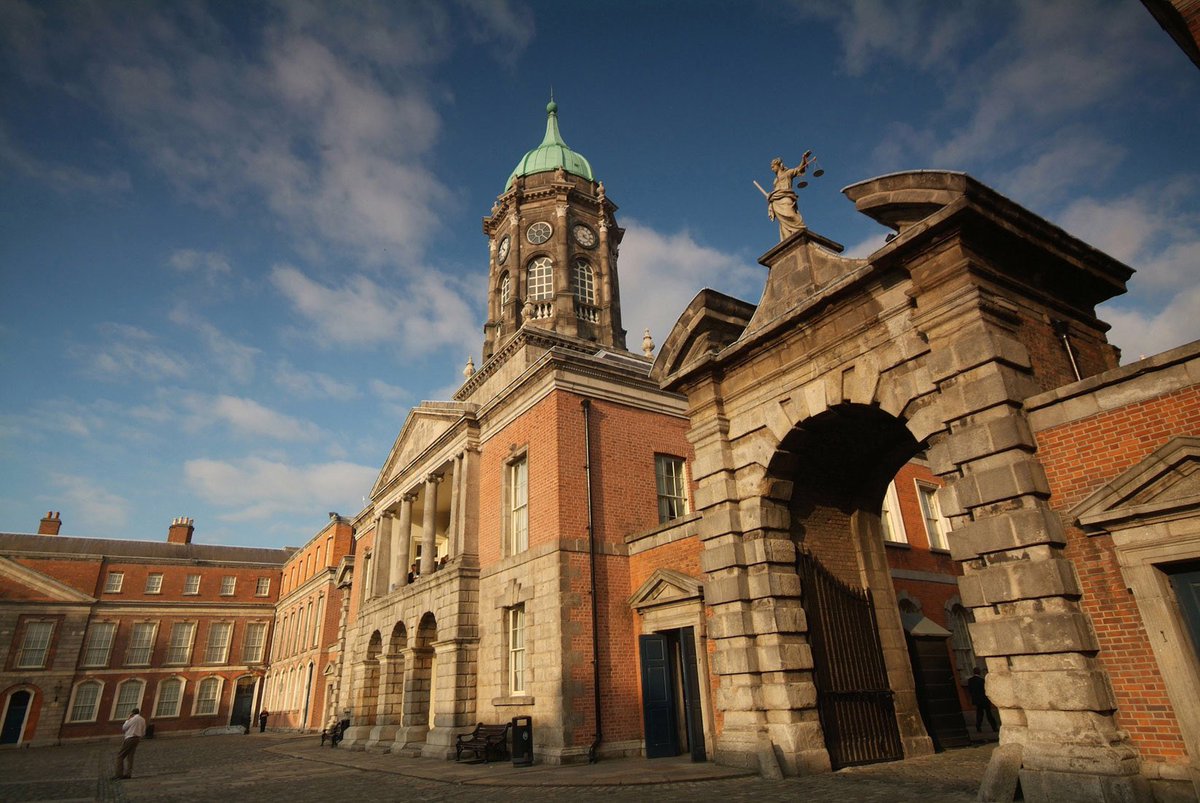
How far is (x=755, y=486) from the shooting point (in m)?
10.2

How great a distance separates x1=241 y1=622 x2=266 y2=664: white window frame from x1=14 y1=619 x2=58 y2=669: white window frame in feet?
32.8

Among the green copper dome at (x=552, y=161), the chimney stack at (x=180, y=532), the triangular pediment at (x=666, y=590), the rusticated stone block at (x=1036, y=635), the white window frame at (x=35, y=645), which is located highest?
the green copper dome at (x=552, y=161)

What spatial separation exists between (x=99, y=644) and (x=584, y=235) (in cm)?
3795

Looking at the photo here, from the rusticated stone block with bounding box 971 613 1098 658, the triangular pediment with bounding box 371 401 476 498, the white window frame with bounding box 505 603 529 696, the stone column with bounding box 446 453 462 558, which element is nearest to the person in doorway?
the white window frame with bounding box 505 603 529 696

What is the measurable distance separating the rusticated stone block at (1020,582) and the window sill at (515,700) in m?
9.62

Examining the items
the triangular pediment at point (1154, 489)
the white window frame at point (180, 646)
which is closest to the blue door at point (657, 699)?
the triangular pediment at point (1154, 489)

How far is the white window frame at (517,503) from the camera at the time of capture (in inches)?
634

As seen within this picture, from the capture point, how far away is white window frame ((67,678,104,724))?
37.5 m

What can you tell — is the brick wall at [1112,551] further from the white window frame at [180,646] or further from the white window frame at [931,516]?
the white window frame at [180,646]

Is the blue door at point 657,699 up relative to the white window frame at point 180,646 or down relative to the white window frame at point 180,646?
down

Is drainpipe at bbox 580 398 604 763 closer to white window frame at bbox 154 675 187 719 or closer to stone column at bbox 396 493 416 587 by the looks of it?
stone column at bbox 396 493 416 587

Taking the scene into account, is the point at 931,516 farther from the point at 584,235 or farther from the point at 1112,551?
the point at 584,235

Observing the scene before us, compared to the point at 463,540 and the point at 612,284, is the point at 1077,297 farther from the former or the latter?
the point at 612,284

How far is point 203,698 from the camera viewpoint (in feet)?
137
